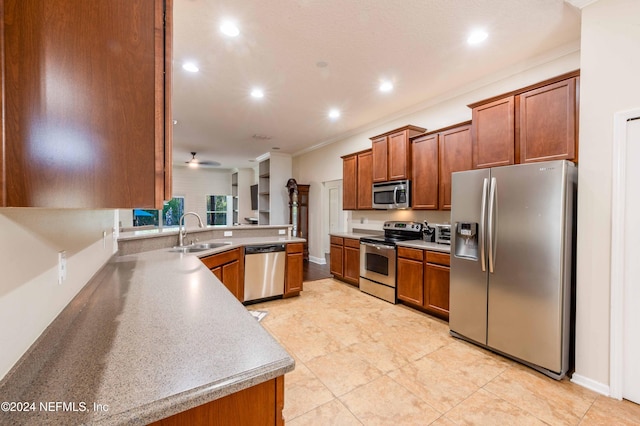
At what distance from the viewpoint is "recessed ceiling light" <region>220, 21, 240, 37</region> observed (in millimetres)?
2334

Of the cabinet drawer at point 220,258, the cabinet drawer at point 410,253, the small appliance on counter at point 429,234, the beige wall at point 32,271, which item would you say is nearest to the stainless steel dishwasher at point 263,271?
the cabinet drawer at point 220,258

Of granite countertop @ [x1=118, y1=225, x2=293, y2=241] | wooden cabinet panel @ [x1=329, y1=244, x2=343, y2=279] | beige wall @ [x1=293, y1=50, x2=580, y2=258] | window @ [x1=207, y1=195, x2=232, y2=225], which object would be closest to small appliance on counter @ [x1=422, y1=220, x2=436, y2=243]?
beige wall @ [x1=293, y1=50, x2=580, y2=258]

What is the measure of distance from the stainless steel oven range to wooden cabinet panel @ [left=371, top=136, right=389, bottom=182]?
0.76m

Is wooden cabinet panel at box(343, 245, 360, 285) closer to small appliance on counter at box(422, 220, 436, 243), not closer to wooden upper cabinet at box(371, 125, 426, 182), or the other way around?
small appliance on counter at box(422, 220, 436, 243)

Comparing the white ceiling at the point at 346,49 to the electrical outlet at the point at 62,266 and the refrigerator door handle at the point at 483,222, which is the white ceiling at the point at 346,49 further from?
the electrical outlet at the point at 62,266

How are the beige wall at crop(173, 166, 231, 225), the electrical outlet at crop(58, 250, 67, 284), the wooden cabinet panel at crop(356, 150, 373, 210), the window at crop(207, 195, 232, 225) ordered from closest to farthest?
the electrical outlet at crop(58, 250, 67, 284), the wooden cabinet panel at crop(356, 150, 373, 210), the beige wall at crop(173, 166, 231, 225), the window at crop(207, 195, 232, 225)

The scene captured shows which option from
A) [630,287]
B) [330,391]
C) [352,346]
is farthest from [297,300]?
[630,287]

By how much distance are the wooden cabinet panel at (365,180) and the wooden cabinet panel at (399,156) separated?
53cm

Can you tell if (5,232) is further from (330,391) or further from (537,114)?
(537,114)

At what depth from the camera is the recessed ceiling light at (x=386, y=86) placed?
343cm

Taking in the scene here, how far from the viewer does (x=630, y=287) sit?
192 cm

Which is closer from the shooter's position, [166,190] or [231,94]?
[166,190]

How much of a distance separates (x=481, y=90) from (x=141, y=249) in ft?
13.9

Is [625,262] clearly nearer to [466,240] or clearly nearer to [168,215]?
[466,240]
